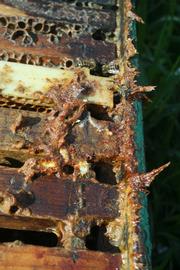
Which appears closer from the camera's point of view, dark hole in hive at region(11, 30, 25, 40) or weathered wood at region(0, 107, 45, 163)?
weathered wood at region(0, 107, 45, 163)

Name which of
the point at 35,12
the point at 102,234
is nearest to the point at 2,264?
the point at 102,234

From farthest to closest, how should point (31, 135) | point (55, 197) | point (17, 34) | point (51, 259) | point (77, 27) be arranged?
point (77, 27) < point (17, 34) < point (31, 135) < point (55, 197) < point (51, 259)

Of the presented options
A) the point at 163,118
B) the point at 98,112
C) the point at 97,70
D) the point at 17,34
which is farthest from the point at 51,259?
the point at 163,118

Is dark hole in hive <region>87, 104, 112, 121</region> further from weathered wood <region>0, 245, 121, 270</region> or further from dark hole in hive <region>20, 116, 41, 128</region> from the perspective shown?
weathered wood <region>0, 245, 121, 270</region>

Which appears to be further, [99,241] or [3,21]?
[3,21]

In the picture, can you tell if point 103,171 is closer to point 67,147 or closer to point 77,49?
point 67,147

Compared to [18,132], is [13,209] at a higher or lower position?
lower

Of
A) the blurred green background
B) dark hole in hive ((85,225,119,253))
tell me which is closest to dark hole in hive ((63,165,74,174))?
dark hole in hive ((85,225,119,253))

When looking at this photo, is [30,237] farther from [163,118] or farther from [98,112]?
[163,118]
